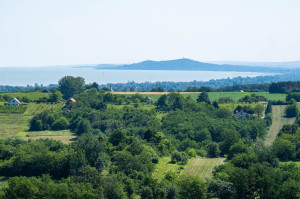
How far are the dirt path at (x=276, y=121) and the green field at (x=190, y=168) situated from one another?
21039 millimetres

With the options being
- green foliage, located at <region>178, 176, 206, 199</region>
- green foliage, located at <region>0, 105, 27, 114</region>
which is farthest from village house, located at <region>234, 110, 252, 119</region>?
green foliage, located at <region>178, 176, 206, 199</region>

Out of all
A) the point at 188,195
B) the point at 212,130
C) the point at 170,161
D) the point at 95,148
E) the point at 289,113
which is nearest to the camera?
the point at 188,195

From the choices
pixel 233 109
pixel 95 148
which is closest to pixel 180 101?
pixel 233 109

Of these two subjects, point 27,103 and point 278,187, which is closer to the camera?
point 278,187

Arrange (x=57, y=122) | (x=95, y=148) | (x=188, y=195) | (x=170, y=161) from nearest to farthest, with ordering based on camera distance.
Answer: (x=188, y=195), (x=95, y=148), (x=170, y=161), (x=57, y=122)

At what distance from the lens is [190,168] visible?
44031mm

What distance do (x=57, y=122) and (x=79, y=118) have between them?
4236 mm

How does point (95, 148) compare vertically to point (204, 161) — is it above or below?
above

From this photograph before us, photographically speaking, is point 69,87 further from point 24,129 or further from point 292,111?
point 292,111

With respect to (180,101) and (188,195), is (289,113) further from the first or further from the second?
(188,195)

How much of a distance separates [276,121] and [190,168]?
1610 inches

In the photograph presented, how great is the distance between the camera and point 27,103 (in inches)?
3509

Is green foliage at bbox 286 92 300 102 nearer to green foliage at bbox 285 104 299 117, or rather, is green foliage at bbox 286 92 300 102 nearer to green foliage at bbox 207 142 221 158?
green foliage at bbox 285 104 299 117

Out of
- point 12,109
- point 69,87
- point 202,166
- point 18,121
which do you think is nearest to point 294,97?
point 202,166
